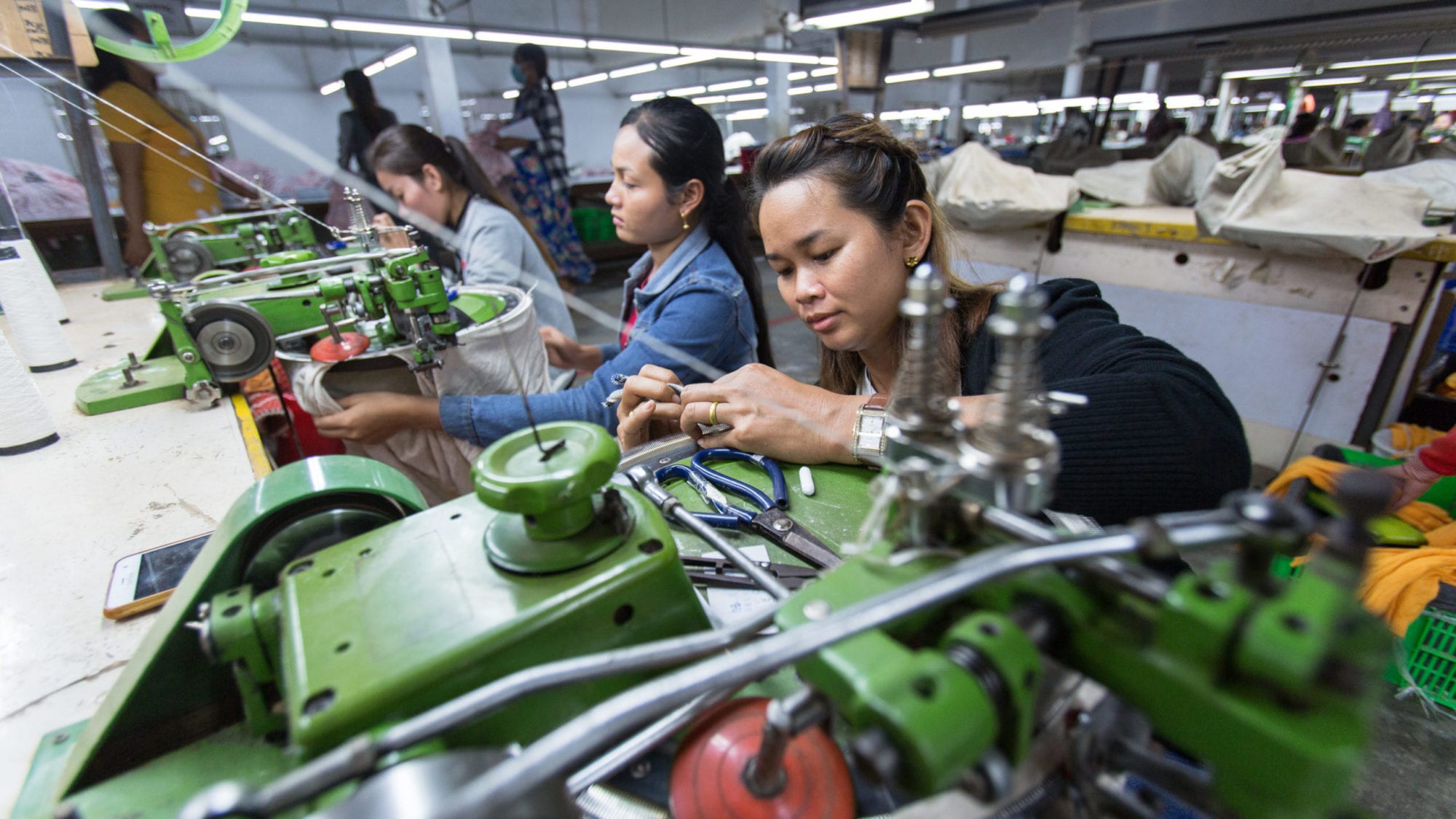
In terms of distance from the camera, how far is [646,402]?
1333 mm

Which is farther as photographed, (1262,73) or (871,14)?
(1262,73)

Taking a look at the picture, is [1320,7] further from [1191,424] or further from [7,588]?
[7,588]

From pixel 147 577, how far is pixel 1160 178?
4.52m

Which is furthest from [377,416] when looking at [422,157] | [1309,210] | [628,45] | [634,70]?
[634,70]

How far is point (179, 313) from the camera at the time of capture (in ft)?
5.16

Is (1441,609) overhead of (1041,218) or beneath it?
beneath

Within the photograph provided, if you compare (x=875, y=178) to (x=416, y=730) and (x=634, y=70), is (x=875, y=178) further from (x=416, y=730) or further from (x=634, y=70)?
(x=634, y=70)

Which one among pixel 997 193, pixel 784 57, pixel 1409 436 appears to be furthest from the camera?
pixel 784 57

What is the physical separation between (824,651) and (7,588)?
4.27 ft

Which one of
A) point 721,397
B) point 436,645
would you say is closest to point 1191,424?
point 721,397

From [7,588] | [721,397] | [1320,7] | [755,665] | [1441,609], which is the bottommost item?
[1441,609]

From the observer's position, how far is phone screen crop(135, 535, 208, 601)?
96 cm

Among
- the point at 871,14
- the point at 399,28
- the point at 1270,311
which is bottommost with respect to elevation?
the point at 1270,311

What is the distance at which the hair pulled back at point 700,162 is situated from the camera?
5.61ft
